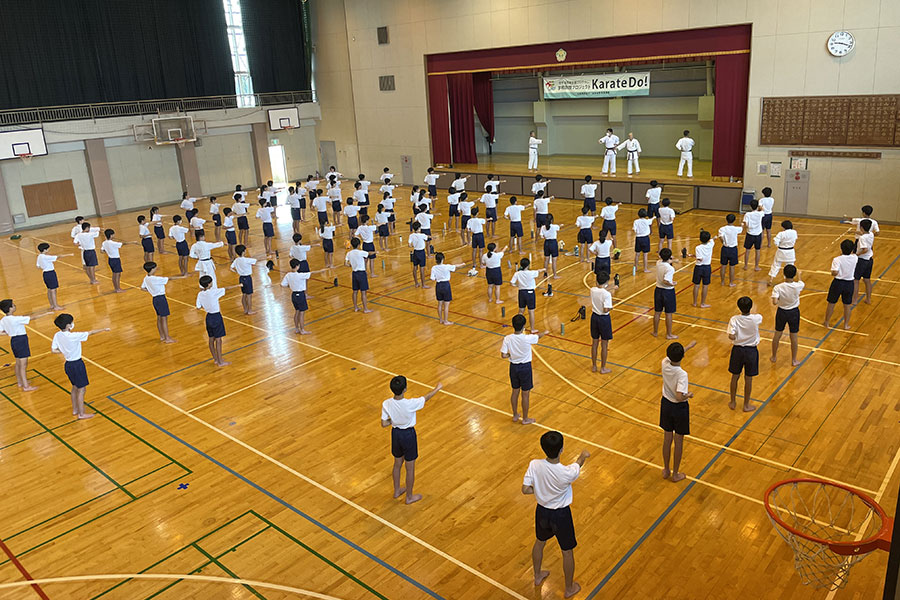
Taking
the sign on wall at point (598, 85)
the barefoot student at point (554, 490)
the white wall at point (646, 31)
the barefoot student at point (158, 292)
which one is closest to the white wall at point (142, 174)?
the white wall at point (646, 31)

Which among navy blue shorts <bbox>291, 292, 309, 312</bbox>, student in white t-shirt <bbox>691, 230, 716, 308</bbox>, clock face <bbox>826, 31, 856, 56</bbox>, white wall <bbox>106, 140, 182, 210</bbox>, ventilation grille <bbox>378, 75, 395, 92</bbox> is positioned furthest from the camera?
ventilation grille <bbox>378, 75, 395, 92</bbox>

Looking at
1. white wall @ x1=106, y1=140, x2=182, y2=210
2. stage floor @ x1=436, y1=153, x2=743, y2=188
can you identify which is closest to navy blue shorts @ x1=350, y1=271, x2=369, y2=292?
stage floor @ x1=436, y1=153, x2=743, y2=188

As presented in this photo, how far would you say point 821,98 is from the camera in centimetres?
1816

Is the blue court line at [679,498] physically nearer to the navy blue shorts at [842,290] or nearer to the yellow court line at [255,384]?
the navy blue shorts at [842,290]

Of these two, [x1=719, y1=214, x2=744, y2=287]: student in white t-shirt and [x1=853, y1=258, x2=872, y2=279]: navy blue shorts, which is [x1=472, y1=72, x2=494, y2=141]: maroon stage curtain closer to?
[x1=719, y1=214, x2=744, y2=287]: student in white t-shirt

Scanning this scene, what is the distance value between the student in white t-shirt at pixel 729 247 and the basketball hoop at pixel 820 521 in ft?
22.5

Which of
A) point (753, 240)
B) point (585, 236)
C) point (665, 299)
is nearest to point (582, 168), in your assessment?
point (585, 236)

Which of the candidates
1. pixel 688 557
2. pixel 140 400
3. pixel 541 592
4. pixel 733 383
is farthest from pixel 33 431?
pixel 733 383

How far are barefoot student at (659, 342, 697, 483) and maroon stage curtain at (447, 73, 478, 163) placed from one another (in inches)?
903

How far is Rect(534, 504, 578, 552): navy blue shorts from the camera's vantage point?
563 cm

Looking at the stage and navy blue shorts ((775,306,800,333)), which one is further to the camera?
the stage

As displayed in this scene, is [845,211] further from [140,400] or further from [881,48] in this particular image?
[140,400]

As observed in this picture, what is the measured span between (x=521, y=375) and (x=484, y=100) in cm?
2352

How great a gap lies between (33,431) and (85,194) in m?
19.6
